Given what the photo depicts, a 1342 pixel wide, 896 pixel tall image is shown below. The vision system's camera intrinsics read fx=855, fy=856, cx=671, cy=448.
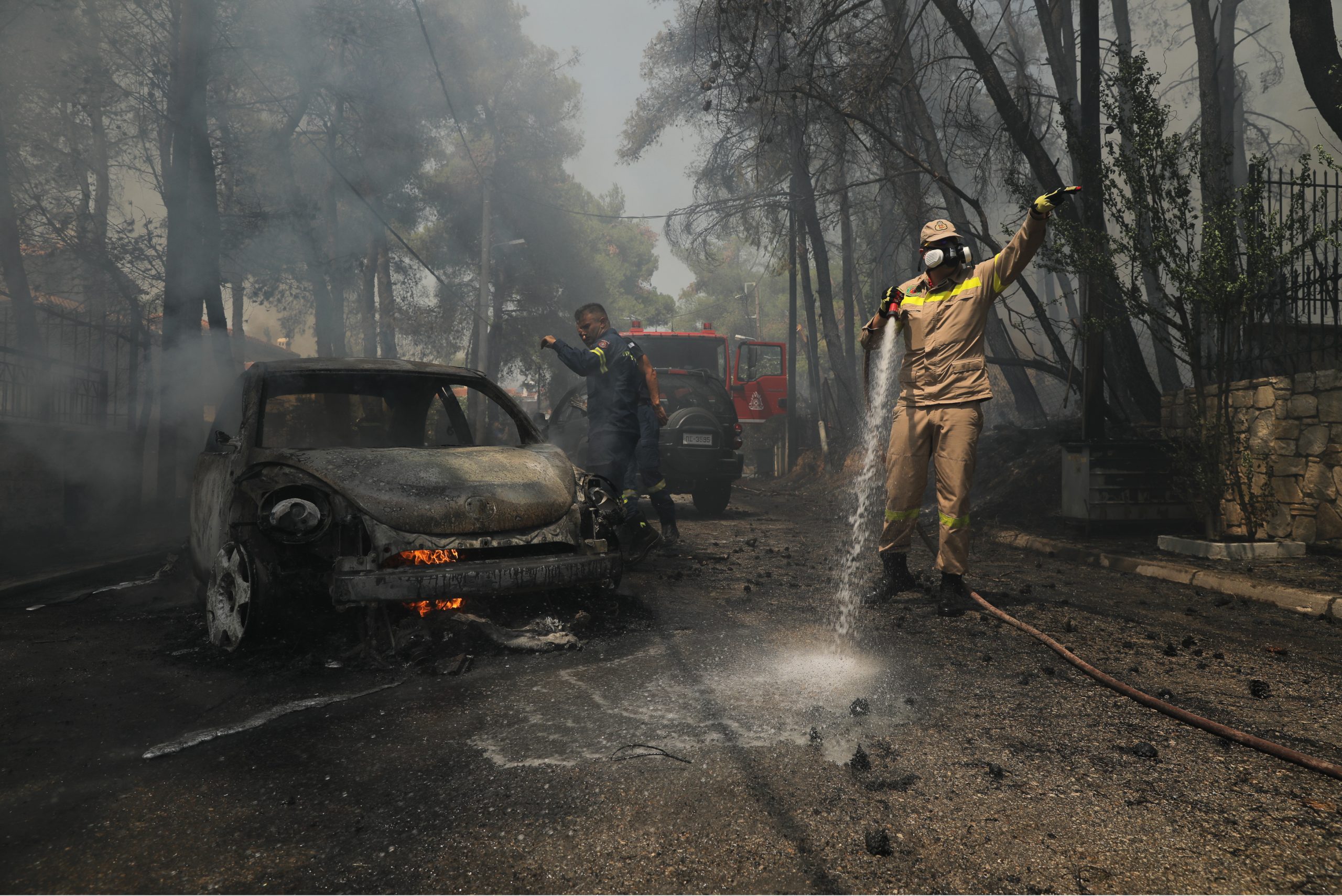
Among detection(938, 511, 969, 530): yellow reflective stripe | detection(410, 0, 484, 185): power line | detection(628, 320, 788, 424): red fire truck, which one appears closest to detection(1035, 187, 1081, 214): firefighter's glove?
detection(938, 511, 969, 530): yellow reflective stripe

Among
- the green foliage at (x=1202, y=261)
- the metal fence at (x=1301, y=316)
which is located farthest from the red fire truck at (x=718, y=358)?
the metal fence at (x=1301, y=316)

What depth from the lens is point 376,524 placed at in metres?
3.80

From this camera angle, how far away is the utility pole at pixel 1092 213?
7.48 metres

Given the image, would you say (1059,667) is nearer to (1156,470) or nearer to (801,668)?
(801,668)

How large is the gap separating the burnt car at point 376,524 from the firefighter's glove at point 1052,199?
104 inches

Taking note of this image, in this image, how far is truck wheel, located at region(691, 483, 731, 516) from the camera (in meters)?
10.7

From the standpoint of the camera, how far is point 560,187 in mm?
36000

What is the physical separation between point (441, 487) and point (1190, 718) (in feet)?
10.4

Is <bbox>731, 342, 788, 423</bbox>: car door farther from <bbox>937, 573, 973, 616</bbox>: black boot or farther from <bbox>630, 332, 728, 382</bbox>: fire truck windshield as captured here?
<bbox>937, 573, 973, 616</bbox>: black boot

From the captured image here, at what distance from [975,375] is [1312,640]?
2.07 metres

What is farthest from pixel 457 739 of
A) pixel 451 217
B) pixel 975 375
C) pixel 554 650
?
pixel 451 217

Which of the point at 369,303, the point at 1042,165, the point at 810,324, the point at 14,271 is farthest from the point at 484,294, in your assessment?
the point at 1042,165

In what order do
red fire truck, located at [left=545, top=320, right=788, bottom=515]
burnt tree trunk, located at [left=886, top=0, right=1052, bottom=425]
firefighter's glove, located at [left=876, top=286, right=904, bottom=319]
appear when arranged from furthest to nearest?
burnt tree trunk, located at [left=886, top=0, right=1052, bottom=425], red fire truck, located at [left=545, top=320, right=788, bottom=515], firefighter's glove, located at [left=876, top=286, right=904, bottom=319]

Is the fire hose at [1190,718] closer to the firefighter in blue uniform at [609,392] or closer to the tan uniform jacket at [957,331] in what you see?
the tan uniform jacket at [957,331]
